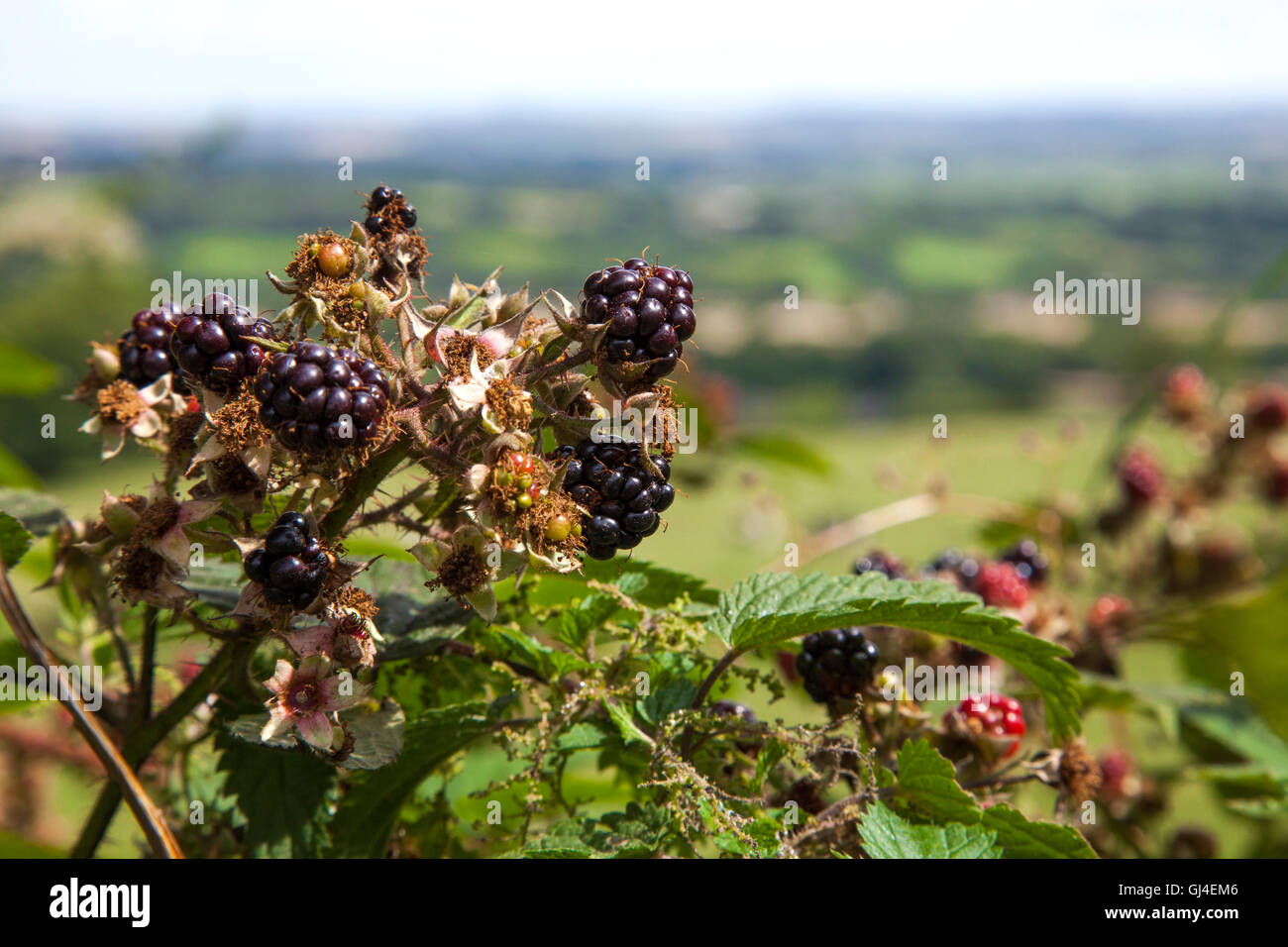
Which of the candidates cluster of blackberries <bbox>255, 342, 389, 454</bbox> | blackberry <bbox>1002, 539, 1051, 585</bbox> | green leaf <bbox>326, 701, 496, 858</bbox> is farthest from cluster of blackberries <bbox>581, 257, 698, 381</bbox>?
blackberry <bbox>1002, 539, 1051, 585</bbox>

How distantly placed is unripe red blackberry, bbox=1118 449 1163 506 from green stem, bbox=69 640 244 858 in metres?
1.48

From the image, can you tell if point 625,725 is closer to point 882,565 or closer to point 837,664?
point 837,664

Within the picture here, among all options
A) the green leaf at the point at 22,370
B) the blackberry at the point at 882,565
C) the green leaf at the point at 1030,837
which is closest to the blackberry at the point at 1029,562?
the blackberry at the point at 882,565

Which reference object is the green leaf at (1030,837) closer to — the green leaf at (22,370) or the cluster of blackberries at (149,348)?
the cluster of blackberries at (149,348)

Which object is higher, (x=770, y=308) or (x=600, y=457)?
(x=770, y=308)

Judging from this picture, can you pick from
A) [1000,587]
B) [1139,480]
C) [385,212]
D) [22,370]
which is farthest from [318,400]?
[1139,480]

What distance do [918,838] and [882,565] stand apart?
36 centimetres

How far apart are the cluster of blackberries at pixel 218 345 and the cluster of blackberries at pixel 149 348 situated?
0.11 m

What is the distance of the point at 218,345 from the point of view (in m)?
0.56
